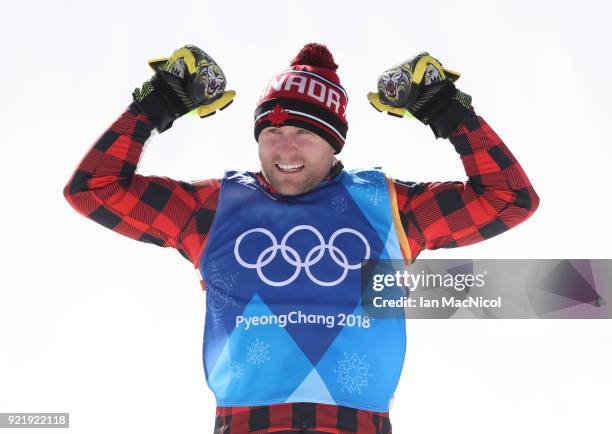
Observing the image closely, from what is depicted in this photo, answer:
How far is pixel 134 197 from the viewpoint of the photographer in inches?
91.8

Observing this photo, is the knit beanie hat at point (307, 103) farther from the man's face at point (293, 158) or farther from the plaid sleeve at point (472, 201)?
the plaid sleeve at point (472, 201)

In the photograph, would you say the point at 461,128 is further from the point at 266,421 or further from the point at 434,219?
the point at 266,421

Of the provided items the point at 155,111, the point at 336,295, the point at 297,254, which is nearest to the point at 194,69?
the point at 155,111

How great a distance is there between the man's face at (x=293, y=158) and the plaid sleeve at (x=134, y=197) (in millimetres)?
188

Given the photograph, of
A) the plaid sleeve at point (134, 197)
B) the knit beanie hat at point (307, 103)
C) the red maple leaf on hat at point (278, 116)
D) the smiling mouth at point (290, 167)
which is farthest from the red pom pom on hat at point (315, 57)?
the plaid sleeve at point (134, 197)

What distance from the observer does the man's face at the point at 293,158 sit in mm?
2365

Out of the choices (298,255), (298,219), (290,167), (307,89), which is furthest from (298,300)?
(307,89)

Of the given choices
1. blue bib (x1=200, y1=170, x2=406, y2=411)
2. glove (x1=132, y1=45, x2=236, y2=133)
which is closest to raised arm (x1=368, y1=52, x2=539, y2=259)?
blue bib (x1=200, y1=170, x2=406, y2=411)

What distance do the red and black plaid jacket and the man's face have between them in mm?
187

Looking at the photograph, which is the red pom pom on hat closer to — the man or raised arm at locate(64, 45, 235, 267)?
the man

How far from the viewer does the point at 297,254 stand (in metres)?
2.21

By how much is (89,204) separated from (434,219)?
102cm

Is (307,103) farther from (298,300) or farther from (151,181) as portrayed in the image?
(298,300)

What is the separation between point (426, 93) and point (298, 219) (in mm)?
560
